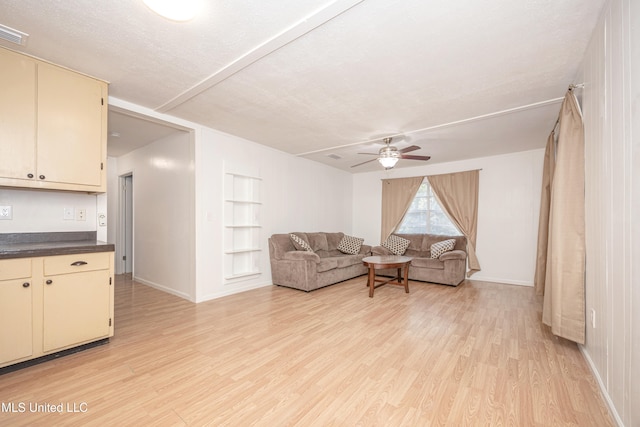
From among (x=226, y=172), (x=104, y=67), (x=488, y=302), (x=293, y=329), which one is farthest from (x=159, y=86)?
(x=488, y=302)

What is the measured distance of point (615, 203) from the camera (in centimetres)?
159

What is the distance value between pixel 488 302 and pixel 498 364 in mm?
2070

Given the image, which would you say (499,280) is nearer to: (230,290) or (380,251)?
(380,251)

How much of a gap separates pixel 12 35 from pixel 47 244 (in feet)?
5.49

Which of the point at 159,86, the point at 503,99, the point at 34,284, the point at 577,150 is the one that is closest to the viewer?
the point at 34,284

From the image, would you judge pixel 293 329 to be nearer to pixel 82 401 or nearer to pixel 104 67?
pixel 82 401

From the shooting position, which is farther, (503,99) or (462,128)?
(462,128)

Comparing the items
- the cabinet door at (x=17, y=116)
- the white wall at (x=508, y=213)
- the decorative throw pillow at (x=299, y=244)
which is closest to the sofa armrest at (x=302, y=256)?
the decorative throw pillow at (x=299, y=244)

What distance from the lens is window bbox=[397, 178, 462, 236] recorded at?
19.9 ft

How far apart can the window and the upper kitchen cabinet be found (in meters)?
5.89

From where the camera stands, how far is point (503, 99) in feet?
9.82

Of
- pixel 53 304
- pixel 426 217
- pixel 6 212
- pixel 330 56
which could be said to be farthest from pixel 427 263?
pixel 6 212

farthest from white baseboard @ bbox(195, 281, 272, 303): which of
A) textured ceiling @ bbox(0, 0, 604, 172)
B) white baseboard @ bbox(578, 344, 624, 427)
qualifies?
white baseboard @ bbox(578, 344, 624, 427)

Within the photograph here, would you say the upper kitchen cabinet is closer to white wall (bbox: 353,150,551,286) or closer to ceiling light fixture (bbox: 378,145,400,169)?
ceiling light fixture (bbox: 378,145,400,169)
